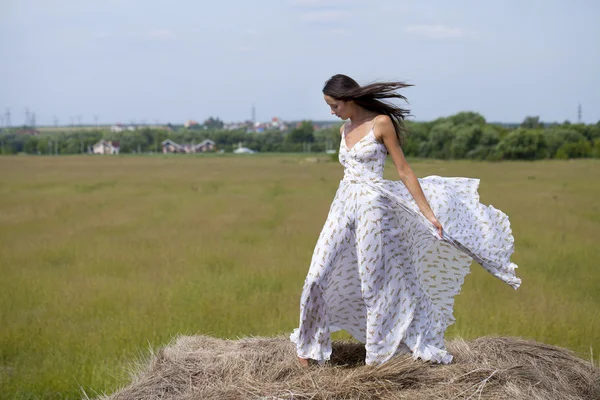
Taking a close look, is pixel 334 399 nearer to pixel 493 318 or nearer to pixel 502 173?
pixel 493 318

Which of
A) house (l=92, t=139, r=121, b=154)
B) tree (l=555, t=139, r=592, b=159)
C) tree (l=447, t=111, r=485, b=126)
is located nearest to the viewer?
tree (l=555, t=139, r=592, b=159)

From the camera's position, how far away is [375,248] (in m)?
5.27

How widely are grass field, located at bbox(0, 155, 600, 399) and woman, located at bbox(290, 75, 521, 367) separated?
67.1 inches

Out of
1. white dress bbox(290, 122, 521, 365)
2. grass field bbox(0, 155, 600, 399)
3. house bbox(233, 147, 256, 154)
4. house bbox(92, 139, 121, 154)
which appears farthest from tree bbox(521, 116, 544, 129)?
white dress bbox(290, 122, 521, 365)

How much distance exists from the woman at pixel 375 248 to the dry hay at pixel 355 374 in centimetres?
21

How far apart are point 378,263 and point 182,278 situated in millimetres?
5532

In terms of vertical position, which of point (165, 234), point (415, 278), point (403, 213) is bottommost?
point (165, 234)

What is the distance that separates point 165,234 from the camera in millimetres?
15031

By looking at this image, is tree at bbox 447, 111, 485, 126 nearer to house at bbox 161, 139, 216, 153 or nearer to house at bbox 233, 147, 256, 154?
house at bbox 233, 147, 256, 154

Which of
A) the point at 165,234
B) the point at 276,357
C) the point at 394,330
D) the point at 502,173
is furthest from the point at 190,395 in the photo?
the point at 502,173

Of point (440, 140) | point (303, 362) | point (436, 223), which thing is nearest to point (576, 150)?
point (440, 140)

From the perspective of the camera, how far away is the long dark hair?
5.23 metres

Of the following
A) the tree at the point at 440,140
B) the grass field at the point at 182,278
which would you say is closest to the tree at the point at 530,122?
the tree at the point at 440,140

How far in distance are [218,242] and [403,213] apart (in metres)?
8.90
